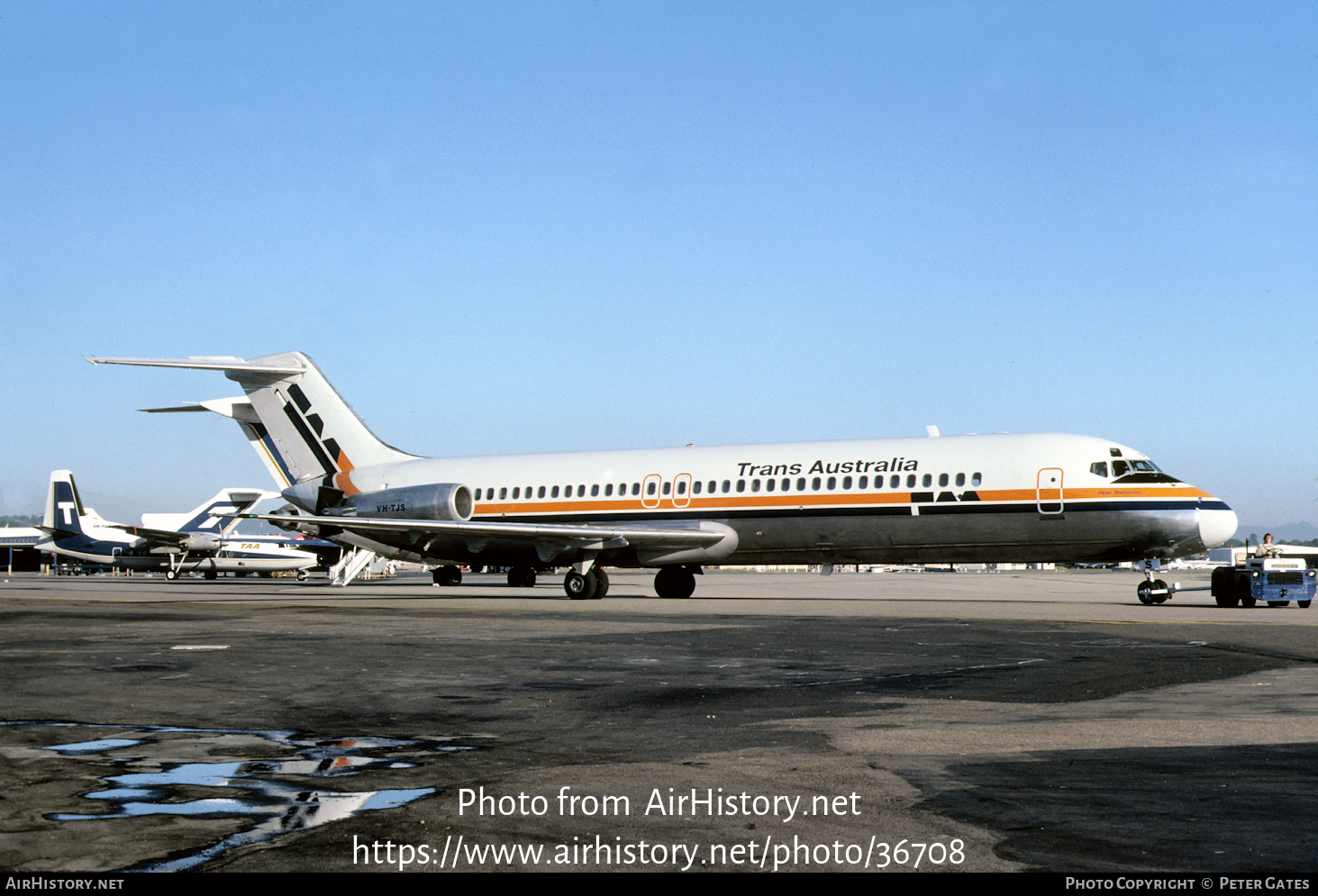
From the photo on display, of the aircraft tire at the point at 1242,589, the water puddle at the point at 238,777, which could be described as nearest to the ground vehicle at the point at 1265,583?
the aircraft tire at the point at 1242,589

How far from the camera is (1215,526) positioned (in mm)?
27906

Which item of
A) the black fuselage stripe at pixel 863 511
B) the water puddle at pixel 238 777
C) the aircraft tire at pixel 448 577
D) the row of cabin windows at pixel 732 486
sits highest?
the row of cabin windows at pixel 732 486

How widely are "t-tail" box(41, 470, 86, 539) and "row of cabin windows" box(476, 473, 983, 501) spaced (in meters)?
51.1

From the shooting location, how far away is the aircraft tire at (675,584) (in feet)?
115

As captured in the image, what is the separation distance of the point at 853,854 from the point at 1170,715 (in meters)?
5.21

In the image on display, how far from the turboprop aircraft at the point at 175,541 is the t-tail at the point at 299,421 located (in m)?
29.8

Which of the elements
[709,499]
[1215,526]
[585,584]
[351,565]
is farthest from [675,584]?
[1215,526]

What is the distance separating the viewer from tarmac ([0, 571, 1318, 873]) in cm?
519

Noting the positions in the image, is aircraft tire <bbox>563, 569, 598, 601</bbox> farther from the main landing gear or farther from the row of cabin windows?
the row of cabin windows

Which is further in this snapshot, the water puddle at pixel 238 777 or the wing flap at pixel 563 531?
the wing flap at pixel 563 531

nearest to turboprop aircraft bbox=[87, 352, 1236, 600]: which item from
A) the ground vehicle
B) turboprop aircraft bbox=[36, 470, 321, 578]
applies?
the ground vehicle

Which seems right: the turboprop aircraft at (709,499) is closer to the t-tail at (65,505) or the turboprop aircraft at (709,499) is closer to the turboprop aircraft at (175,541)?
the turboprop aircraft at (175,541)
